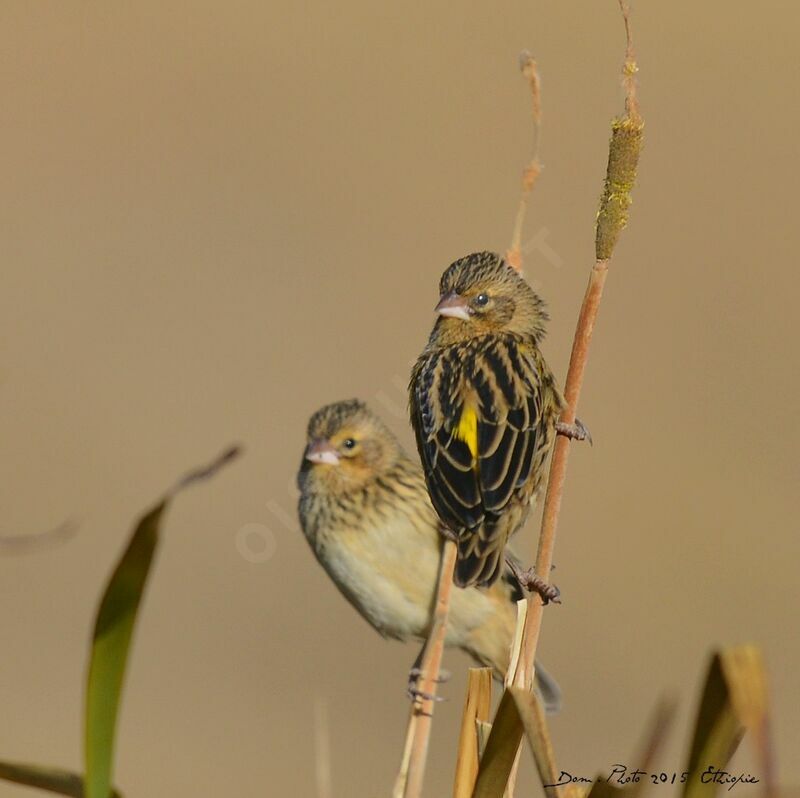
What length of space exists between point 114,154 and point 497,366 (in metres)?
10.9

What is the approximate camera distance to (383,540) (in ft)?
13.0

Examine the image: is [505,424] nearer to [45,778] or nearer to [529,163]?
[529,163]

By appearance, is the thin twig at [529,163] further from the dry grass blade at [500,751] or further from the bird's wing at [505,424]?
the dry grass blade at [500,751]

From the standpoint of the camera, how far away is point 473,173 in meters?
12.9

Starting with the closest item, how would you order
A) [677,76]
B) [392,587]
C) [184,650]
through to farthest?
[392,587], [184,650], [677,76]

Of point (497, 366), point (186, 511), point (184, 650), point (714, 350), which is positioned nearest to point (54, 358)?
point (186, 511)

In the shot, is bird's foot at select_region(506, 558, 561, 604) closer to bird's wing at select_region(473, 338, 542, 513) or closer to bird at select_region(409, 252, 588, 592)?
bird at select_region(409, 252, 588, 592)

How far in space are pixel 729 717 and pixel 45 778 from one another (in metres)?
0.72

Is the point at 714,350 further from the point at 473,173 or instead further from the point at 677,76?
the point at 677,76

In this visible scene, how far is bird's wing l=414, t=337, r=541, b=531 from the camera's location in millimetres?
2729

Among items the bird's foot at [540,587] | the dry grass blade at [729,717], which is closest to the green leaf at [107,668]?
the dry grass blade at [729,717]

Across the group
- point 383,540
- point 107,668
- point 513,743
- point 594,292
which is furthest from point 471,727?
point 383,540

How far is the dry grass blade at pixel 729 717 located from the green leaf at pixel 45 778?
59cm

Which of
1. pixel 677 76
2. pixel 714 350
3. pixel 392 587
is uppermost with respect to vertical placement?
pixel 677 76
